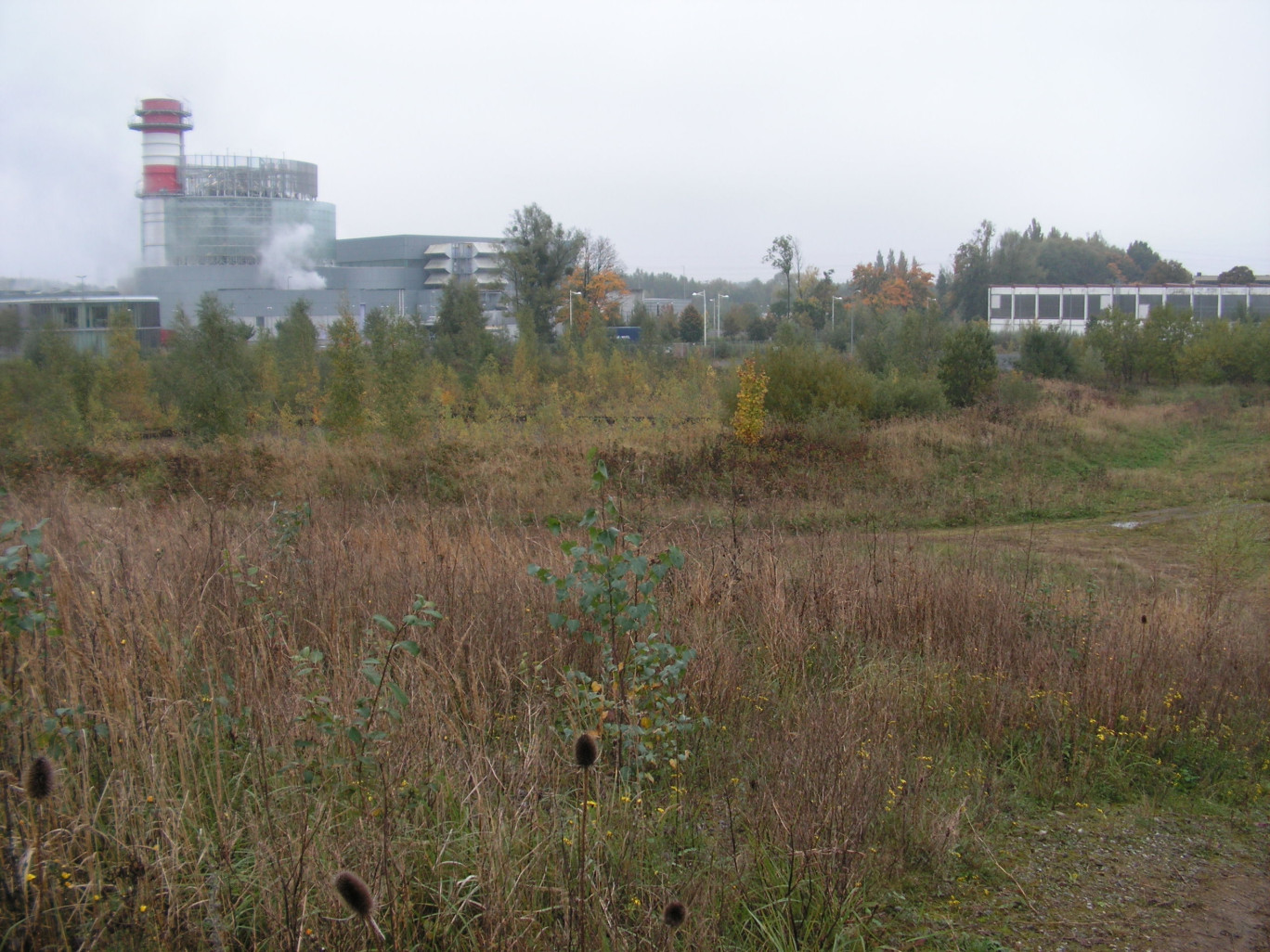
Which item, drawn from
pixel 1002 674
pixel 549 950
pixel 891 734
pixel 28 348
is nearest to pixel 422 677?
pixel 549 950

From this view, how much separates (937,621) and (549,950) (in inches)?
169

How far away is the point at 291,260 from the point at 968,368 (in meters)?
65.7

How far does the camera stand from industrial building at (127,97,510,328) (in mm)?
68531

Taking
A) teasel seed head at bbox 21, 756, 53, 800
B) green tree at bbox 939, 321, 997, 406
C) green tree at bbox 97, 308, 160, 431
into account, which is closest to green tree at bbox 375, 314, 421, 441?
green tree at bbox 97, 308, 160, 431

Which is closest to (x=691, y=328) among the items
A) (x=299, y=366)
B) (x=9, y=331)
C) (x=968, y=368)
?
(x=299, y=366)

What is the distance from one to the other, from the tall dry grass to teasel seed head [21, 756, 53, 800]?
0.44 metres

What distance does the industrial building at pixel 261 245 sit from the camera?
68.5 meters

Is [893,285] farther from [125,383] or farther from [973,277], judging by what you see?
[125,383]

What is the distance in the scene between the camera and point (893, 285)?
280ft

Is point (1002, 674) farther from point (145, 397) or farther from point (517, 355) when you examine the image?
point (517, 355)

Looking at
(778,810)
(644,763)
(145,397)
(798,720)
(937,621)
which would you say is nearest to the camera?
(778,810)

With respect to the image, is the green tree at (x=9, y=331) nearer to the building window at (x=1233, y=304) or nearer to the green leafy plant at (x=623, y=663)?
the green leafy plant at (x=623, y=663)

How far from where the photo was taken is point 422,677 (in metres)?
3.86

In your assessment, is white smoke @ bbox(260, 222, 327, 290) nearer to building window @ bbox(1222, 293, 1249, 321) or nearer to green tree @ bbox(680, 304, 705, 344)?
green tree @ bbox(680, 304, 705, 344)
